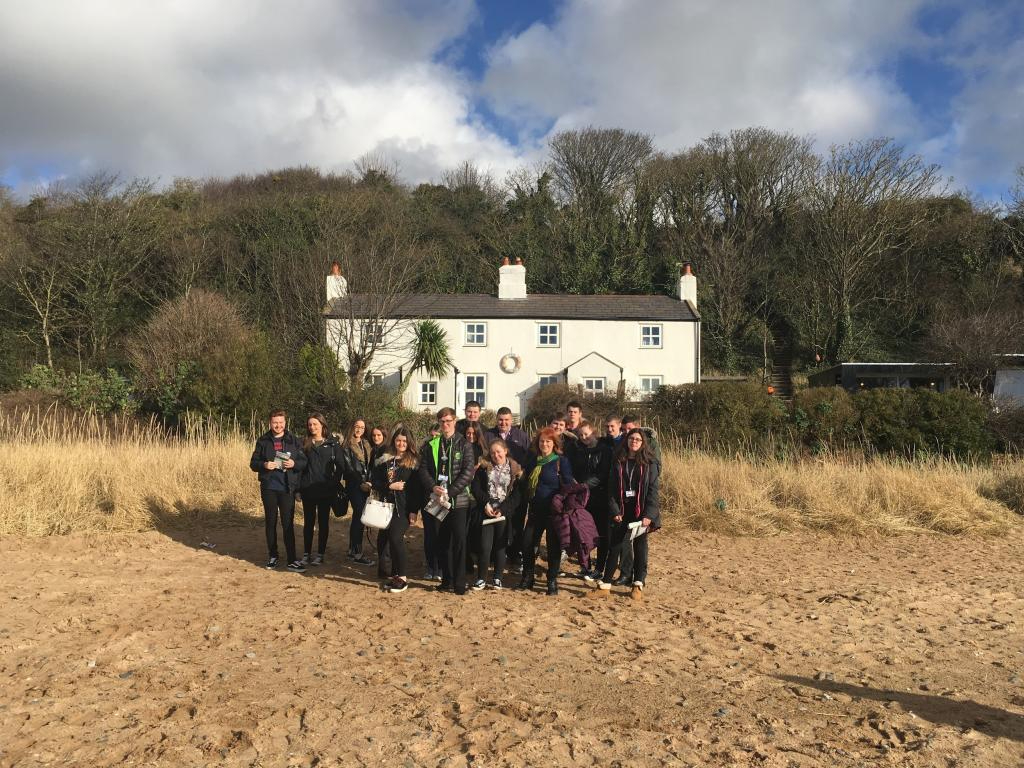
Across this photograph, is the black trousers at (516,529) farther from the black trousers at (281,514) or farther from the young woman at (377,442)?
the black trousers at (281,514)

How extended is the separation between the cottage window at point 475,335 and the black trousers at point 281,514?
21.4 m

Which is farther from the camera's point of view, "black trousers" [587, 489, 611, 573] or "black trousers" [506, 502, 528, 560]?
"black trousers" [506, 502, 528, 560]

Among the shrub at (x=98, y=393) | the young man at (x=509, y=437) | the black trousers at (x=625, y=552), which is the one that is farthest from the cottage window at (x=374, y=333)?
the black trousers at (x=625, y=552)

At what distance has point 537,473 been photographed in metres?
6.76

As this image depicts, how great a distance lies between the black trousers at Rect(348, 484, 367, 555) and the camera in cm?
738

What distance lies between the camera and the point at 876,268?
3544 cm

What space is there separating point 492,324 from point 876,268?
19.2 m

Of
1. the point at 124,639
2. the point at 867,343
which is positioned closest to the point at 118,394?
the point at 124,639

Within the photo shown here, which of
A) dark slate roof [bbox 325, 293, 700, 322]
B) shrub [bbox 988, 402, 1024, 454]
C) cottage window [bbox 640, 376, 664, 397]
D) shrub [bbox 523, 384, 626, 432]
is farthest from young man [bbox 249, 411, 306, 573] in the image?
cottage window [bbox 640, 376, 664, 397]

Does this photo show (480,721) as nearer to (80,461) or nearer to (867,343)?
(80,461)

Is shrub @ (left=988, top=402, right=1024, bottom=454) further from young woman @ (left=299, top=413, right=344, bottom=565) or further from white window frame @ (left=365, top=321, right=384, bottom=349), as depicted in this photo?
white window frame @ (left=365, top=321, right=384, bottom=349)

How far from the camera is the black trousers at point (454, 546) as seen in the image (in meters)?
6.43

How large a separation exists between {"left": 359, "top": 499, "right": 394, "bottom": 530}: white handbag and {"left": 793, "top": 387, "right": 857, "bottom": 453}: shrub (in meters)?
11.5

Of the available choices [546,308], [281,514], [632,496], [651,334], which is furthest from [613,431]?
[546,308]
